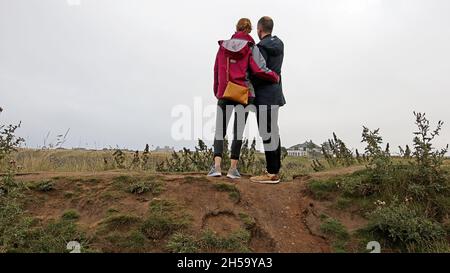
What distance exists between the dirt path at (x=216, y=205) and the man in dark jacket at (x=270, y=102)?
0.44 m

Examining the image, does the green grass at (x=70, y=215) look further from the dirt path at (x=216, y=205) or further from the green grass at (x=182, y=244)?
the green grass at (x=182, y=244)

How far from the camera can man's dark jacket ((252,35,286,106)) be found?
5512mm

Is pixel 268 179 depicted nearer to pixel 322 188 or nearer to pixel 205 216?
pixel 322 188

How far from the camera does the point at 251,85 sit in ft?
18.2

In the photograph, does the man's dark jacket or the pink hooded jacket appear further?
the man's dark jacket

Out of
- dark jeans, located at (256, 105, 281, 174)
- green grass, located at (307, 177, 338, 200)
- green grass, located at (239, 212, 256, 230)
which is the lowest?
green grass, located at (239, 212, 256, 230)

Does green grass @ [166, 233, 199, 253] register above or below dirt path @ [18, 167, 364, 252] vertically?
below

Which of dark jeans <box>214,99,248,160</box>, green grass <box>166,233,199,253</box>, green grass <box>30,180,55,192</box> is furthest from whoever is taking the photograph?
dark jeans <box>214,99,248,160</box>

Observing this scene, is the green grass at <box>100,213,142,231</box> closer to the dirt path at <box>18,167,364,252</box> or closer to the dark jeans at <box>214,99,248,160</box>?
Answer: the dirt path at <box>18,167,364,252</box>

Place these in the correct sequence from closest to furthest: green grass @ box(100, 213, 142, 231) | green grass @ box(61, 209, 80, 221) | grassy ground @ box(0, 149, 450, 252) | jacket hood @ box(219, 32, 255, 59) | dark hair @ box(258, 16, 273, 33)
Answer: grassy ground @ box(0, 149, 450, 252) → green grass @ box(100, 213, 142, 231) → green grass @ box(61, 209, 80, 221) → jacket hood @ box(219, 32, 255, 59) → dark hair @ box(258, 16, 273, 33)

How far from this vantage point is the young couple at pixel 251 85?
5.29 metres

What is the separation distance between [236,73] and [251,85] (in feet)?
1.22

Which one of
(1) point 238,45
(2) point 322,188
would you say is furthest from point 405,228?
(1) point 238,45

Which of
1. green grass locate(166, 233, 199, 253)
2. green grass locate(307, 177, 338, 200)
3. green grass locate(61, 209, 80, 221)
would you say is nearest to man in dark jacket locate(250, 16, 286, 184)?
green grass locate(307, 177, 338, 200)
